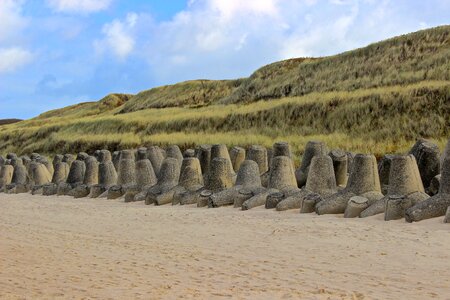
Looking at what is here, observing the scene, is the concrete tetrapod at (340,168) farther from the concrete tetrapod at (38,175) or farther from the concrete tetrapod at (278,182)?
the concrete tetrapod at (38,175)

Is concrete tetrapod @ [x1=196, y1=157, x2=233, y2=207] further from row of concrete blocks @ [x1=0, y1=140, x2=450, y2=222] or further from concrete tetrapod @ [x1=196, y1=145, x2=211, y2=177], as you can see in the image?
concrete tetrapod @ [x1=196, y1=145, x2=211, y2=177]

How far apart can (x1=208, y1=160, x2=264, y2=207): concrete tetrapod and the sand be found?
793 mm

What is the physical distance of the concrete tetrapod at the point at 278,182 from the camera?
1348 centimetres

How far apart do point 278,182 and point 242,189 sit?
2.27 feet

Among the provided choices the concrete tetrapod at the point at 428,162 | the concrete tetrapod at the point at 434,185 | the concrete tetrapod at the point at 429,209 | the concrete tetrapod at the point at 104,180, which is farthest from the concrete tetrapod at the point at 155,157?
the concrete tetrapod at the point at 429,209

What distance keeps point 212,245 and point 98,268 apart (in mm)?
2101

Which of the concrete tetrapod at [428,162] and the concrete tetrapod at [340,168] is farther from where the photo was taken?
the concrete tetrapod at [340,168]

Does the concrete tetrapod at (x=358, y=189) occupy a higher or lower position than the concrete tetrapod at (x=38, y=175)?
lower

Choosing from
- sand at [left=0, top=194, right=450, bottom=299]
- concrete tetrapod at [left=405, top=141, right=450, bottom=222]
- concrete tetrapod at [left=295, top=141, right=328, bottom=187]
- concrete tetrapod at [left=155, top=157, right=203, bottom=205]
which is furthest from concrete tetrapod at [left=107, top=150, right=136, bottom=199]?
concrete tetrapod at [left=405, top=141, right=450, bottom=222]

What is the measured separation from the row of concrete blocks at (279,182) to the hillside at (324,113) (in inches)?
263

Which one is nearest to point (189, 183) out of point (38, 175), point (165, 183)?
point (165, 183)

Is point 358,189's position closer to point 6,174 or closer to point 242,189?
point 242,189

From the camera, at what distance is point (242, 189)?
46.4ft

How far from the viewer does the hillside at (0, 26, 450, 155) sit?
87.5 feet
